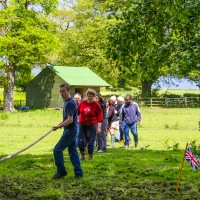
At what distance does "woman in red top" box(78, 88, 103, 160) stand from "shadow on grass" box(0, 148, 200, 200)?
0.52 metres

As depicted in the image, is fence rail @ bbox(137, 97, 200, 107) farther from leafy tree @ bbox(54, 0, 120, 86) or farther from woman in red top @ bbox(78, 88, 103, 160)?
woman in red top @ bbox(78, 88, 103, 160)

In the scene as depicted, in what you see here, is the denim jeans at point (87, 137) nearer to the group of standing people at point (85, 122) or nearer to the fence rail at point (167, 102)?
the group of standing people at point (85, 122)

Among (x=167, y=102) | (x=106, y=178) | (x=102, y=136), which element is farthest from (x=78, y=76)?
(x=106, y=178)

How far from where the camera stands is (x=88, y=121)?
13336mm

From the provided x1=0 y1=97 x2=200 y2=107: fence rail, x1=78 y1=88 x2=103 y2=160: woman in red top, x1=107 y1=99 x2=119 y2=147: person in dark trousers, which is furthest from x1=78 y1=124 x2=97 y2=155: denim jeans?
x1=0 y1=97 x2=200 y2=107: fence rail

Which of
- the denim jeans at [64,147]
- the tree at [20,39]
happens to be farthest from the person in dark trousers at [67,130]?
the tree at [20,39]

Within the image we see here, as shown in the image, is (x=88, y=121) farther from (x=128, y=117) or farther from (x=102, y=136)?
(x=128, y=117)

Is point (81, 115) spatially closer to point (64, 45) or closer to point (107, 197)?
point (107, 197)

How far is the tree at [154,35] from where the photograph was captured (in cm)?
1220

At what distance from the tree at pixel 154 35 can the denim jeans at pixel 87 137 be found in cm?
187

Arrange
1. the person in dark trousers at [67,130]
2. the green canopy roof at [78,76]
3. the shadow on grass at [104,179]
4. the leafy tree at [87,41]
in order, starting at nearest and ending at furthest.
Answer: the shadow on grass at [104,179] < the person in dark trousers at [67,130] < the green canopy roof at [78,76] < the leafy tree at [87,41]

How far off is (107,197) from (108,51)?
17.3 ft

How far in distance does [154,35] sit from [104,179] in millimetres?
4309

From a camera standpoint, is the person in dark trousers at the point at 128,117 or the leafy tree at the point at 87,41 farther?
the leafy tree at the point at 87,41
